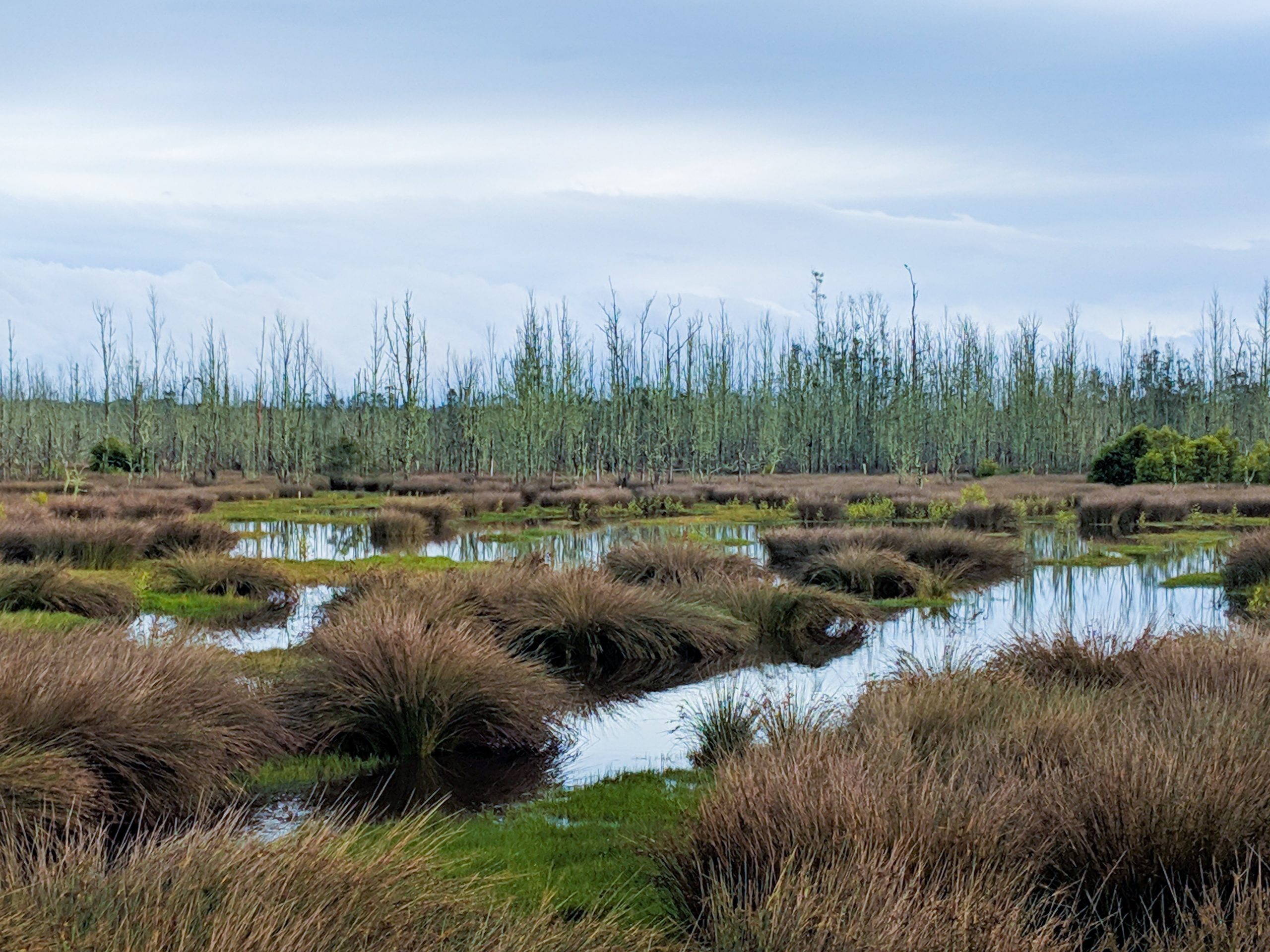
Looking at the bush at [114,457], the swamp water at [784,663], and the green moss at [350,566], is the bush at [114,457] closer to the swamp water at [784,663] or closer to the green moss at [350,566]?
the swamp water at [784,663]

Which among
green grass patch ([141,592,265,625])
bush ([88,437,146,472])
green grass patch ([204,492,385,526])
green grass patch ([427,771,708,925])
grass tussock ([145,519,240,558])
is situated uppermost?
bush ([88,437,146,472])

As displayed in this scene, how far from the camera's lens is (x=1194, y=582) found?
63.5 ft

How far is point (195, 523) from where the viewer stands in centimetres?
2111

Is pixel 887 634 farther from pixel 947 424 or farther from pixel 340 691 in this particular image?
pixel 947 424

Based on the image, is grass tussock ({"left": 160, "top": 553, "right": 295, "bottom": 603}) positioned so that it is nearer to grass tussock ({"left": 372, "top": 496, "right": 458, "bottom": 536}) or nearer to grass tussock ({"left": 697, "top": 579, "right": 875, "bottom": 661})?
grass tussock ({"left": 697, "top": 579, "right": 875, "bottom": 661})

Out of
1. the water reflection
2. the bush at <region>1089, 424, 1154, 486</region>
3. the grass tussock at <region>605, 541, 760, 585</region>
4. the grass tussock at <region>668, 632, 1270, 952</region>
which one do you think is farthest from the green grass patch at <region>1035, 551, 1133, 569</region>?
the bush at <region>1089, 424, 1154, 486</region>

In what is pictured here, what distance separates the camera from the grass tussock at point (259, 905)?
3.31 m

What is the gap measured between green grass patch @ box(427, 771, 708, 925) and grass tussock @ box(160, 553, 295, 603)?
34.8 feet

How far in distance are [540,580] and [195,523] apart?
34.1 ft

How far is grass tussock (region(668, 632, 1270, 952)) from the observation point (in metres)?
3.96

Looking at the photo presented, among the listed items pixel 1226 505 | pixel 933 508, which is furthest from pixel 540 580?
pixel 1226 505

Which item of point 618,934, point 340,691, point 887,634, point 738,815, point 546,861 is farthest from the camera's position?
point 887,634

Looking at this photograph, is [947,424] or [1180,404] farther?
[1180,404]

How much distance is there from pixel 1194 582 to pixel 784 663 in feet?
34.2
